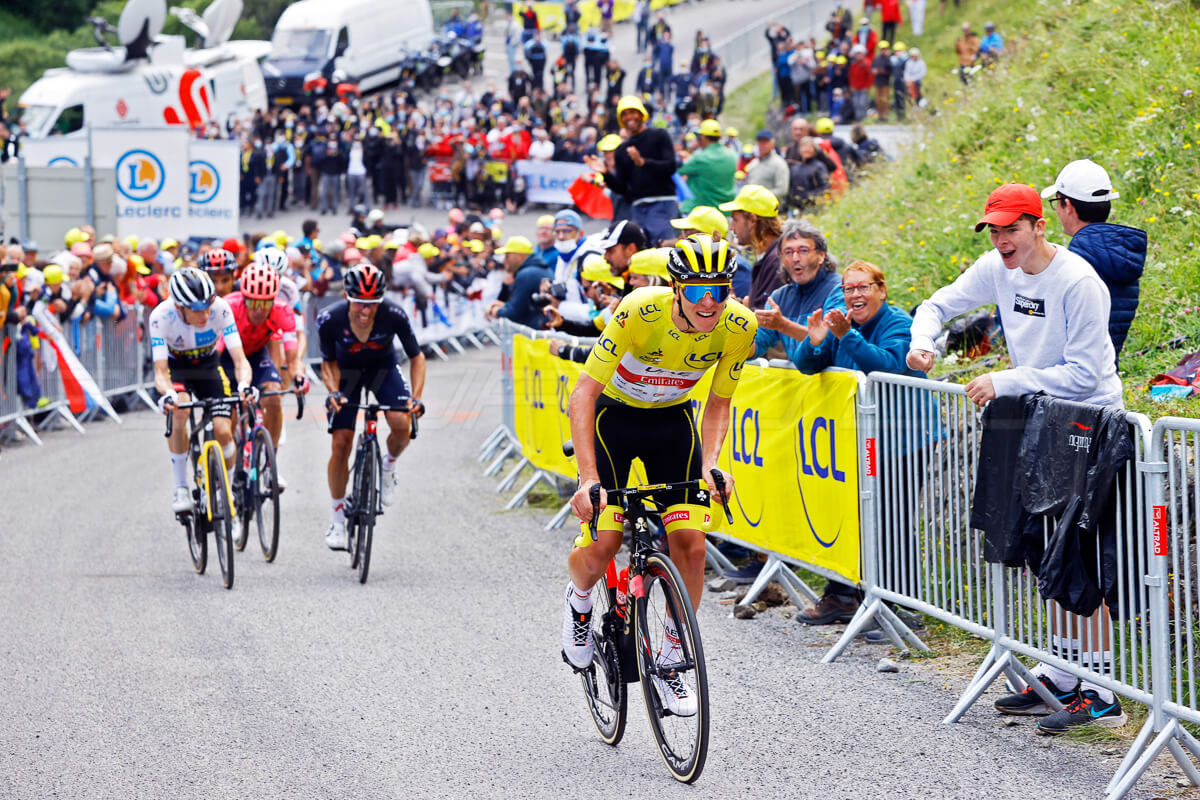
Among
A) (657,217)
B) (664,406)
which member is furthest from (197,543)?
(657,217)

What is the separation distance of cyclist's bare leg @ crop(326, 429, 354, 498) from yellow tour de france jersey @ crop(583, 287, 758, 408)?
4.32 meters

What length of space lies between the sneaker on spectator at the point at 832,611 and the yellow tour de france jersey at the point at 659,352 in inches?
93.7

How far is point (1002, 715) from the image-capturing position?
20.4 feet

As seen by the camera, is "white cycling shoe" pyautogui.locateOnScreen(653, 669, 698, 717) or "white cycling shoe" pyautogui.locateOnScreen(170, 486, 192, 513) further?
"white cycling shoe" pyautogui.locateOnScreen(170, 486, 192, 513)

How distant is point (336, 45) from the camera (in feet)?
146

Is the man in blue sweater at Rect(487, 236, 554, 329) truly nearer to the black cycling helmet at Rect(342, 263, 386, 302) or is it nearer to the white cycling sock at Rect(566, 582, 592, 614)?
the black cycling helmet at Rect(342, 263, 386, 302)

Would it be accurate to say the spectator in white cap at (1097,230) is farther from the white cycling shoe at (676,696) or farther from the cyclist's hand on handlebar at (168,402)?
the cyclist's hand on handlebar at (168,402)

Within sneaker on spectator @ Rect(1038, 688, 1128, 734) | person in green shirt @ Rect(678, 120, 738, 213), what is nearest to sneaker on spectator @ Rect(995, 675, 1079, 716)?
sneaker on spectator @ Rect(1038, 688, 1128, 734)

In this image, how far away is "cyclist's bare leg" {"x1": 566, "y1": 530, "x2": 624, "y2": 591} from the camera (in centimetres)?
590

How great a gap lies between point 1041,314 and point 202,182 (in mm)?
19330

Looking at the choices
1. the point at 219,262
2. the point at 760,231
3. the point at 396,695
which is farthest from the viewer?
the point at 219,262

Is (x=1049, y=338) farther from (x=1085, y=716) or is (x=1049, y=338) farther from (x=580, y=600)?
(x=580, y=600)

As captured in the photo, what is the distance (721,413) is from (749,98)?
37370mm

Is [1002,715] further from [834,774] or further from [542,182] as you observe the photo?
[542,182]
